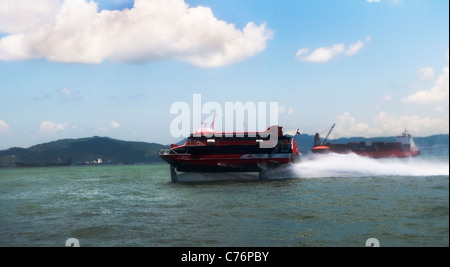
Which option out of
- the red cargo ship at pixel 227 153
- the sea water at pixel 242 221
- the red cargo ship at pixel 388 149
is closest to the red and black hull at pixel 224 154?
the red cargo ship at pixel 227 153

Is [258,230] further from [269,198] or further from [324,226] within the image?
[269,198]

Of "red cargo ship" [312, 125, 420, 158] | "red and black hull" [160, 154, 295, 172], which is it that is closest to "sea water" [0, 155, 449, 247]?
"red and black hull" [160, 154, 295, 172]

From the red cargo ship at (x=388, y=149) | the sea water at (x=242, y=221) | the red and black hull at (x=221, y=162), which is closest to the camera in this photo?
the sea water at (x=242, y=221)

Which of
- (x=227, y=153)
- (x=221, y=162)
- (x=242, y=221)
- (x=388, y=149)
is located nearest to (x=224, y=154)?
(x=227, y=153)

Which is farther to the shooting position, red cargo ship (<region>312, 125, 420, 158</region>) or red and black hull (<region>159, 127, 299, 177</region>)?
red cargo ship (<region>312, 125, 420, 158</region>)

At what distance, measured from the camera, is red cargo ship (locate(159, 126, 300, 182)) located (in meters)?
47.4

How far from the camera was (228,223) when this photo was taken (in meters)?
18.7

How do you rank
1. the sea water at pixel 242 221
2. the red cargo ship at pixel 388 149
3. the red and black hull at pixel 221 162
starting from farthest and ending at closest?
the red cargo ship at pixel 388 149
the red and black hull at pixel 221 162
the sea water at pixel 242 221

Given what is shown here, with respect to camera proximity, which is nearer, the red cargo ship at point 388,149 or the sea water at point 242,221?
the sea water at point 242,221

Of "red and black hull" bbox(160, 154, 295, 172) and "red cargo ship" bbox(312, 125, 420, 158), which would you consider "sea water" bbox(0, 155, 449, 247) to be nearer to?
"red and black hull" bbox(160, 154, 295, 172)

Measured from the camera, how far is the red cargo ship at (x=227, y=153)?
47.4m

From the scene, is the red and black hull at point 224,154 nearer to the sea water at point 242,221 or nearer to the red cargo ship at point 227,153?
the red cargo ship at point 227,153

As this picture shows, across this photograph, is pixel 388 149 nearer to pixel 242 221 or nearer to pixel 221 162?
pixel 221 162
